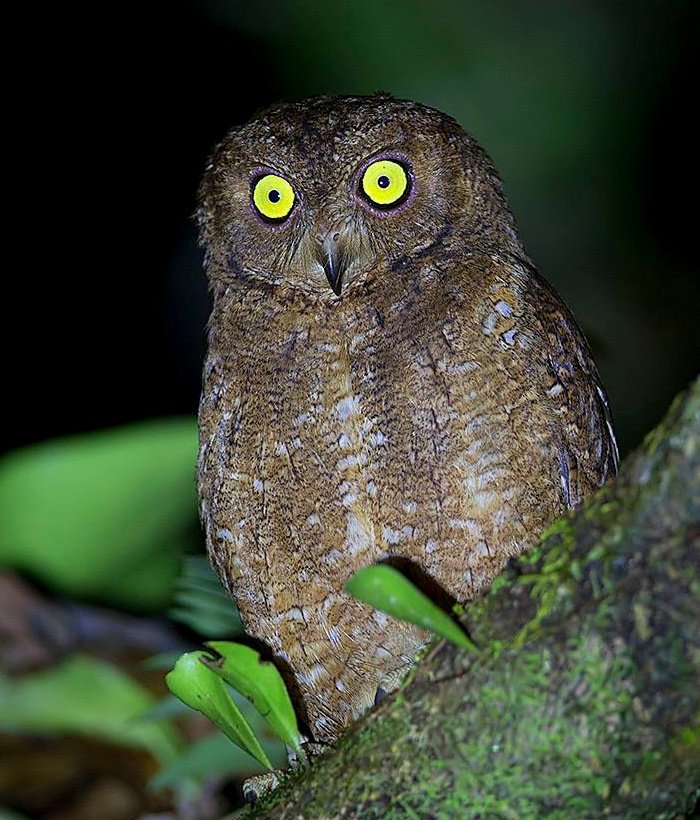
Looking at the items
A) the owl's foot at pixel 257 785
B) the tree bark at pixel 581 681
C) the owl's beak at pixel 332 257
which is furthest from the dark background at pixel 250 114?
the tree bark at pixel 581 681

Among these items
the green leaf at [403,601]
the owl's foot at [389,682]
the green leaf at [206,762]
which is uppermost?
the green leaf at [403,601]

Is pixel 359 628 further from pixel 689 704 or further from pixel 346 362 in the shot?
pixel 689 704

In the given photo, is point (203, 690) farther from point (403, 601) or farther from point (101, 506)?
point (101, 506)

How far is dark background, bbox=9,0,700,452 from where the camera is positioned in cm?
453

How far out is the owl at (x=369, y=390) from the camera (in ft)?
6.59

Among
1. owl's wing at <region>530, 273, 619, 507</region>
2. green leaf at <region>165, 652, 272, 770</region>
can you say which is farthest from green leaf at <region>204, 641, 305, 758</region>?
owl's wing at <region>530, 273, 619, 507</region>

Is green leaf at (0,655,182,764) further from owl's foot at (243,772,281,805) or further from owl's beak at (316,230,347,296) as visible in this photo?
owl's beak at (316,230,347,296)

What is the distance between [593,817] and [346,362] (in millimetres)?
1140

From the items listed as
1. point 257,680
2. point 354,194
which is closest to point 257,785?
point 257,680

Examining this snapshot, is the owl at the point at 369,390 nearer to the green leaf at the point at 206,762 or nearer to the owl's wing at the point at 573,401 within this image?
the owl's wing at the point at 573,401

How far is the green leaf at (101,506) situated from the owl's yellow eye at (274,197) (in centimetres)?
79

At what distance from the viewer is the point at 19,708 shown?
308 cm

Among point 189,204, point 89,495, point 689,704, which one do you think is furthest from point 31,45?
point 689,704

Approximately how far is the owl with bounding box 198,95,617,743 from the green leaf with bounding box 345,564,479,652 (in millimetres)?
729
